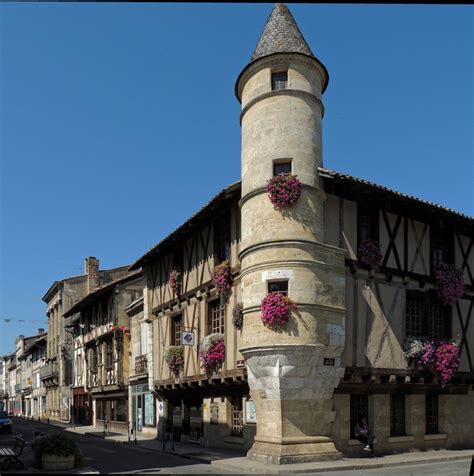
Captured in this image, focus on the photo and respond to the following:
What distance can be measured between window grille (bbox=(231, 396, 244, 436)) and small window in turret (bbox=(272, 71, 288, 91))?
1002cm

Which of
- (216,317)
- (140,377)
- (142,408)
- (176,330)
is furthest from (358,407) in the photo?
(142,408)

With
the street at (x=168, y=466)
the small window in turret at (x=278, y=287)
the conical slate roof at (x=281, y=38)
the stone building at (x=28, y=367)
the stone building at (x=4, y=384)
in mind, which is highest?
the conical slate roof at (x=281, y=38)

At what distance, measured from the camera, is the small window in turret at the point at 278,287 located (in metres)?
17.1

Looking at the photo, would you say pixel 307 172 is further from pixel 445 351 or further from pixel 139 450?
pixel 139 450

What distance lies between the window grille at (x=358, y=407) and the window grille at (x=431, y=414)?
3.07m

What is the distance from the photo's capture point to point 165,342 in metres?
25.1

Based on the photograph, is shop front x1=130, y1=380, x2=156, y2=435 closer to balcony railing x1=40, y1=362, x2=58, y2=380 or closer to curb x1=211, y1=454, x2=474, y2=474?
curb x1=211, y1=454, x2=474, y2=474

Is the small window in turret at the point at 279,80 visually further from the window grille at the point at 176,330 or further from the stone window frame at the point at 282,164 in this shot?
the window grille at the point at 176,330

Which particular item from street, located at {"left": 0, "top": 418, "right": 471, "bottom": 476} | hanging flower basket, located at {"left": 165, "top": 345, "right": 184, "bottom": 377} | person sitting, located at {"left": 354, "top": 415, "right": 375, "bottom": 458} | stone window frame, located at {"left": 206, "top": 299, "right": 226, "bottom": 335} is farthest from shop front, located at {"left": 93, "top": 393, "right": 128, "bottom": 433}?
person sitting, located at {"left": 354, "top": 415, "right": 375, "bottom": 458}

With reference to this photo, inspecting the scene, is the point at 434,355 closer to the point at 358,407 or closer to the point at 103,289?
the point at 358,407

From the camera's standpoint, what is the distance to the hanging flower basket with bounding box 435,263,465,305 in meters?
20.7

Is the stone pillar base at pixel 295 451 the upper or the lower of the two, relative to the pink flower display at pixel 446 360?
lower

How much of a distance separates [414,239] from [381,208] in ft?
6.34

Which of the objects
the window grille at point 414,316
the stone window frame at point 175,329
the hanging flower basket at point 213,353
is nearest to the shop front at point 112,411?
the stone window frame at point 175,329
